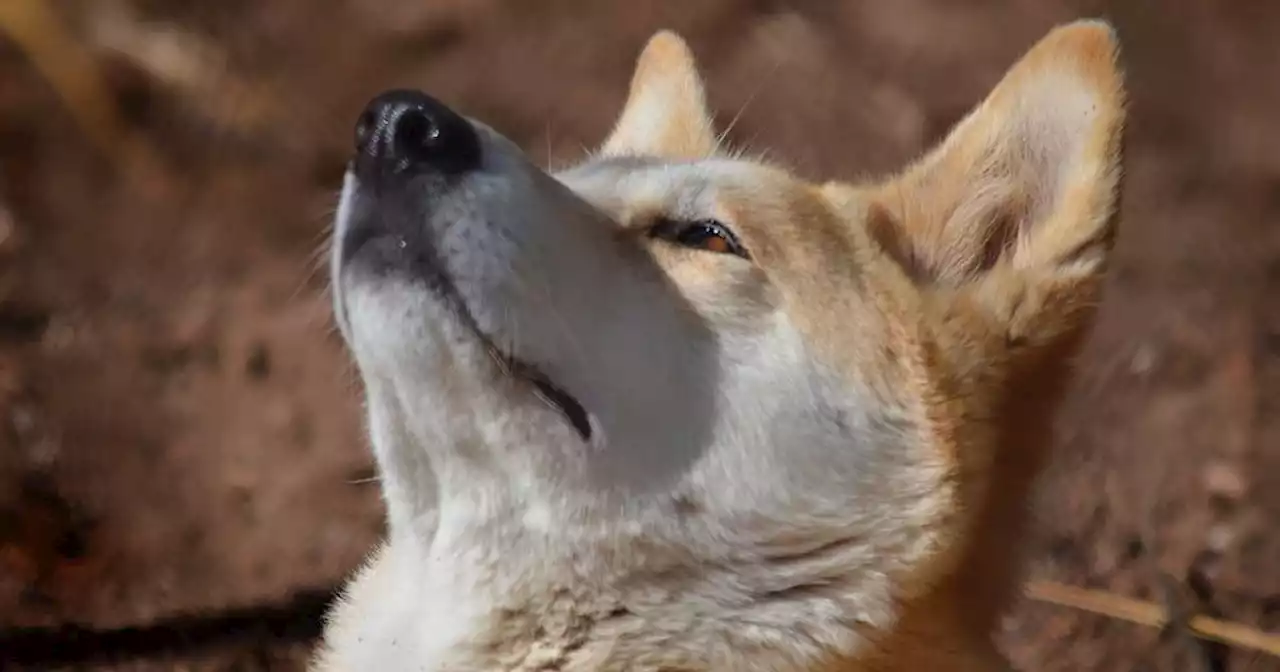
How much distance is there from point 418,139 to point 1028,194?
0.90 m

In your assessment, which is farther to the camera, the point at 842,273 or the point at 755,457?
the point at 842,273

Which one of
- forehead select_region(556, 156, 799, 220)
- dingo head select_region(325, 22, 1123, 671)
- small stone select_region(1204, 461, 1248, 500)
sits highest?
forehead select_region(556, 156, 799, 220)

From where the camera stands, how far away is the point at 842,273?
5.40 ft

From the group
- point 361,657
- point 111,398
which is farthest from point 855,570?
point 111,398

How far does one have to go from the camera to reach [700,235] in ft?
5.41

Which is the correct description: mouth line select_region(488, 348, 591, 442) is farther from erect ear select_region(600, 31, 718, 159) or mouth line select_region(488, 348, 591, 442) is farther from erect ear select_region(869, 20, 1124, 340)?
erect ear select_region(600, 31, 718, 159)

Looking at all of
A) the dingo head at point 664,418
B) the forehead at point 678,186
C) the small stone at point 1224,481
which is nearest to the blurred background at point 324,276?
the small stone at point 1224,481

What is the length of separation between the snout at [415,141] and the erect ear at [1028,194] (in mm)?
633

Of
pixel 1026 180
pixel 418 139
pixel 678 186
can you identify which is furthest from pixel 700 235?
pixel 1026 180

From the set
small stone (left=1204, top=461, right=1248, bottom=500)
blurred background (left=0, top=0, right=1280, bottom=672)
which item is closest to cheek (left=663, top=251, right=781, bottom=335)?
blurred background (left=0, top=0, right=1280, bottom=672)

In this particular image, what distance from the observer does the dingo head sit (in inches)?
57.8

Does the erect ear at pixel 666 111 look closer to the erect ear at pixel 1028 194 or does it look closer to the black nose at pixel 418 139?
the erect ear at pixel 1028 194

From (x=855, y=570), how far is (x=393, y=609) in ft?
2.14

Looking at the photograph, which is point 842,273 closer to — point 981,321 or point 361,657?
point 981,321
